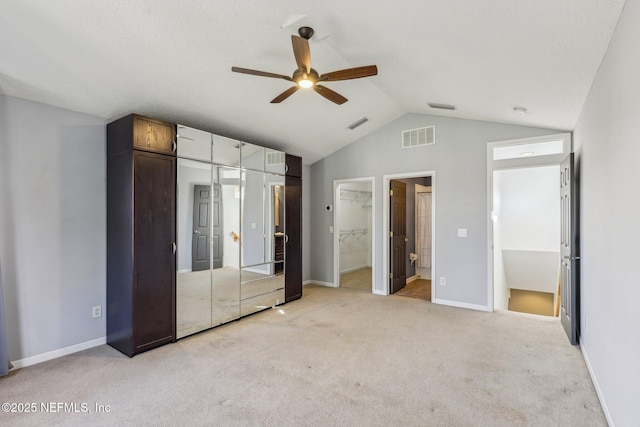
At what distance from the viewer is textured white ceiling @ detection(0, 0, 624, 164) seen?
2115 millimetres

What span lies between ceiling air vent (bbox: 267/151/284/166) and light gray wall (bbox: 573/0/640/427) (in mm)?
3638

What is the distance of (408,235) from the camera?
6543 mm

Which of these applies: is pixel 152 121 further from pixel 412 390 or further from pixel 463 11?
pixel 412 390

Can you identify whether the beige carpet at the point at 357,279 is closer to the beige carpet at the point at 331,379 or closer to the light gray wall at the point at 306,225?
the light gray wall at the point at 306,225

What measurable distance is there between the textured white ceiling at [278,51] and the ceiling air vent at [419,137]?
1.01 meters

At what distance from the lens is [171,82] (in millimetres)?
3129

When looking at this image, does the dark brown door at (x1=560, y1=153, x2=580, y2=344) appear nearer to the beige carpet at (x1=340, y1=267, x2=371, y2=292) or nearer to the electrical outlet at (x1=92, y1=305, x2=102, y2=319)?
the beige carpet at (x1=340, y1=267, x2=371, y2=292)

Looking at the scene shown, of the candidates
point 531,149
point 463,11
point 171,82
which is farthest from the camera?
point 531,149

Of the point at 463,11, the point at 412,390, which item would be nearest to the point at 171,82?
the point at 463,11

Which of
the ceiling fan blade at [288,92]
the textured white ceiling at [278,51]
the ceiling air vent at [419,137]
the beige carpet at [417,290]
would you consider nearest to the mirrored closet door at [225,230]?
the textured white ceiling at [278,51]

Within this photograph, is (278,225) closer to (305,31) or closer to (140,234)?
(140,234)

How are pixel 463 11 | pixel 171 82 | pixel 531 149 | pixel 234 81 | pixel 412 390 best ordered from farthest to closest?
pixel 531 149
pixel 234 81
pixel 171 82
pixel 412 390
pixel 463 11

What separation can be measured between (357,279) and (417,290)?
1.46m

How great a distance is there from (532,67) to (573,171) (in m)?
1.42
